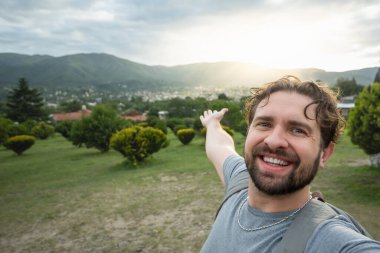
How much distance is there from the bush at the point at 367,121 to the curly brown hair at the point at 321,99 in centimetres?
784

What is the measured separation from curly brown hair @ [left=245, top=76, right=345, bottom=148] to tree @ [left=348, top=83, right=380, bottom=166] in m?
7.84

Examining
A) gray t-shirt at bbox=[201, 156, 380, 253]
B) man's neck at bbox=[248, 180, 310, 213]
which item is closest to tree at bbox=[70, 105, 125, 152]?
gray t-shirt at bbox=[201, 156, 380, 253]

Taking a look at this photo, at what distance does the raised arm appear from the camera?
2734 millimetres

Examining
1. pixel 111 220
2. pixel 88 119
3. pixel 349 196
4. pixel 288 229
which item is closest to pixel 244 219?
pixel 288 229

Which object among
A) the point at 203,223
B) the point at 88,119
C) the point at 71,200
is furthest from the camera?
the point at 88,119

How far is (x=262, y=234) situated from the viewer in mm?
1486

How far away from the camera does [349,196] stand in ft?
26.6

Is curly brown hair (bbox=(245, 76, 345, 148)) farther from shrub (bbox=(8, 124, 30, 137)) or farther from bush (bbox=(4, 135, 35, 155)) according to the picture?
shrub (bbox=(8, 124, 30, 137))

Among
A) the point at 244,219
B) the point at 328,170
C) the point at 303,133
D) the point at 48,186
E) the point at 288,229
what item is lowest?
the point at 48,186

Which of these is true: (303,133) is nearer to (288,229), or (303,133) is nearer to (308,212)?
(308,212)

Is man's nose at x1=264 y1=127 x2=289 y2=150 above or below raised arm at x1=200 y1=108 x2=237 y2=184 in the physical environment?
above

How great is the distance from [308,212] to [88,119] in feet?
67.9

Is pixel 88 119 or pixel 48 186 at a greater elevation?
pixel 88 119

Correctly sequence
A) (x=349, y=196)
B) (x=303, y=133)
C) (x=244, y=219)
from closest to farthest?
(x=303, y=133), (x=244, y=219), (x=349, y=196)
